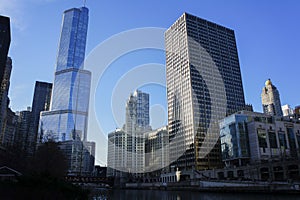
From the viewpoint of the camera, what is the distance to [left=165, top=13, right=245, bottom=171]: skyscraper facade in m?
114

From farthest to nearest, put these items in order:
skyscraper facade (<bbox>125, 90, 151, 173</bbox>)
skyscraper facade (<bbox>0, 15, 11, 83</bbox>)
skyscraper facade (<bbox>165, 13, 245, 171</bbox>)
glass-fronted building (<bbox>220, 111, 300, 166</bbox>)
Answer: skyscraper facade (<bbox>125, 90, 151, 173</bbox>), skyscraper facade (<bbox>165, 13, 245, 171</bbox>), skyscraper facade (<bbox>0, 15, 11, 83</bbox>), glass-fronted building (<bbox>220, 111, 300, 166</bbox>)

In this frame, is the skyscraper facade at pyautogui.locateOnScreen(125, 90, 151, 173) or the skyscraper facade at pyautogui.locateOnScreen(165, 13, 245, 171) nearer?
the skyscraper facade at pyautogui.locateOnScreen(165, 13, 245, 171)

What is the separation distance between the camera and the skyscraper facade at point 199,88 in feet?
374

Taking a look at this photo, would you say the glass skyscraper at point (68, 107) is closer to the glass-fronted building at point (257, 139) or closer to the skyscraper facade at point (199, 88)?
the skyscraper facade at point (199, 88)

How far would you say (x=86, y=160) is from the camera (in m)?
174

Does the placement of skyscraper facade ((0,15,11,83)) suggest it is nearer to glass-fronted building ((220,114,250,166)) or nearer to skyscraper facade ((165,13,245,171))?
skyscraper facade ((165,13,245,171))

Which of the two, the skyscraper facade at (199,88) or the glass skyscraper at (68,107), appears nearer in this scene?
the skyscraper facade at (199,88)

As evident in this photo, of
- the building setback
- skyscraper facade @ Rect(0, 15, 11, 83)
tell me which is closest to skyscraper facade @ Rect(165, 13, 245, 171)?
the building setback

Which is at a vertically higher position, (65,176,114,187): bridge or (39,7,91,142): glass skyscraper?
(39,7,91,142): glass skyscraper

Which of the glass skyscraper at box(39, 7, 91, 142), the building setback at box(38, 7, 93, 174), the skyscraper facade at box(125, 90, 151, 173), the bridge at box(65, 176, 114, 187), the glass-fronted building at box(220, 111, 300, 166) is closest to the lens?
the glass-fronted building at box(220, 111, 300, 166)

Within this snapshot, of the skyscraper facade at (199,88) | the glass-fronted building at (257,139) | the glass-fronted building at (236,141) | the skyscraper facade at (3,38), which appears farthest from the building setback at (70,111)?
the glass-fronted building at (257,139)

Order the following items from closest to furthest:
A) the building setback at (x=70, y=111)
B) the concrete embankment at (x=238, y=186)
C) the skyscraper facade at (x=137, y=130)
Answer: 1. the concrete embankment at (x=238, y=186)
2. the skyscraper facade at (x=137, y=130)
3. the building setback at (x=70, y=111)

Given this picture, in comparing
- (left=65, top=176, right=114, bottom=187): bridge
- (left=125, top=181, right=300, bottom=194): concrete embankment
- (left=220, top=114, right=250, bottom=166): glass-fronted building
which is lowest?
(left=125, top=181, right=300, bottom=194): concrete embankment

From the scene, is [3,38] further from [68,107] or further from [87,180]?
[68,107]
